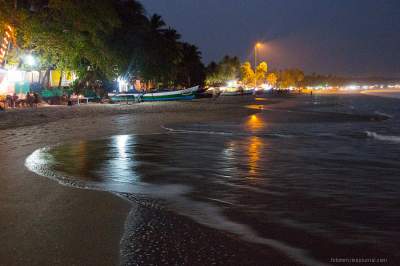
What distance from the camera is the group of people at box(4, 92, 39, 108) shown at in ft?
123

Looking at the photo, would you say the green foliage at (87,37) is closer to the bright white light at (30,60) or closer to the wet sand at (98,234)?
the bright white light at (30,60)

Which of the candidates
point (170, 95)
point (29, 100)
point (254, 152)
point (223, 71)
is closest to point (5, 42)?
point (29, 100)

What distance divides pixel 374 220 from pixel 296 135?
11963mm

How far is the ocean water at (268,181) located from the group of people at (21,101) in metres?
22.1

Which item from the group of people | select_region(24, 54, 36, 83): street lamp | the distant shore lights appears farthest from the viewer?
select_region(24, 54, 36, 83): street lamp

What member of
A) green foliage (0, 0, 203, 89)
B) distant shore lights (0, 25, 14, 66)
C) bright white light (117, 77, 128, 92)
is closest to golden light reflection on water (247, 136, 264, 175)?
green foliage (0, 0, 203, 89)

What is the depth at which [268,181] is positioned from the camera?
9.86 meters

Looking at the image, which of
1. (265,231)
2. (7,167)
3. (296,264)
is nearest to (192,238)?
(265,231)

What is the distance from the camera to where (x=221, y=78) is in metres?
143

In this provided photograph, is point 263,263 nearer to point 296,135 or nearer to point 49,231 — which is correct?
point 49,231

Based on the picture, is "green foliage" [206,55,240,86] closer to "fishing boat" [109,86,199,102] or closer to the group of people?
"fishing boat" [109,86,199,102]

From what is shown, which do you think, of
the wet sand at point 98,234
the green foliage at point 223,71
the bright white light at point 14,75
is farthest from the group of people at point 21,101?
the green foliage at point 223,71

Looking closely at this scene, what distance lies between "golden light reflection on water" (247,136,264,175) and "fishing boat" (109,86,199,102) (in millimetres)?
36682

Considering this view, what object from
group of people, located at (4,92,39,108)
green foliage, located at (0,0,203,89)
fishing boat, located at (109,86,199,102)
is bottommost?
group of people, located at (4,92,39,108)
